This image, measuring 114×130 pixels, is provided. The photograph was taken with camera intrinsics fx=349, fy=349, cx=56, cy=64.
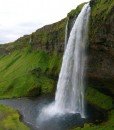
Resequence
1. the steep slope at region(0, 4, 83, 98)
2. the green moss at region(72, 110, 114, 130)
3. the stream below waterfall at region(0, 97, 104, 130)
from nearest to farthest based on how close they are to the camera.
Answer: the green moss at region(72, 110, 114, 130) < the stream below waterfall at region(0, 97, 104, 130) < the steep slope at region(0, 4, 83, 98)

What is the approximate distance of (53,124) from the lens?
2864 inches

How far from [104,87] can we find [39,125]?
26.1m

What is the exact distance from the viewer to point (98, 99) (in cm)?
9162

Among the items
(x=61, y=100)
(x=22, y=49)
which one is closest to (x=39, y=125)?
(x=61, y=100)

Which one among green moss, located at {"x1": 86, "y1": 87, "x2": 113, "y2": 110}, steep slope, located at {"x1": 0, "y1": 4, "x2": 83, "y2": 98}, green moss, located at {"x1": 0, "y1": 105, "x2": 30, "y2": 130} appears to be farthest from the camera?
steep slope, located at {"x1": 0, "y1": 4, "x2": 83, "y2": 98}

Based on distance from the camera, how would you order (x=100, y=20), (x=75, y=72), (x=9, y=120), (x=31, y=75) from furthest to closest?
(x=31, y=75)
(x=75, y=72)
(x=100, y=20)
(x=9, y=120)

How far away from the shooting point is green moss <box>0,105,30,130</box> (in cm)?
7044

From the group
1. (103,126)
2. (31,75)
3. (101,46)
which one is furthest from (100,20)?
(31,75)

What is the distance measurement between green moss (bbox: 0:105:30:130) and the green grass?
2481 centimetres

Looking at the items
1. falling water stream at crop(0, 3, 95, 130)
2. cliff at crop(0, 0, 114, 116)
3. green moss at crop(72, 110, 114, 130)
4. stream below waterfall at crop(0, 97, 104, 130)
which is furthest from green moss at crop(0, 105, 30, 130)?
cliff at crop(0, 0, 114, 116)

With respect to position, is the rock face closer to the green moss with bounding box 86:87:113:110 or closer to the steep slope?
the green moss with bounding box 86:87:113:110

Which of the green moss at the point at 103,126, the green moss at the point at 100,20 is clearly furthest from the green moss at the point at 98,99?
the green moss at the point at 100,20

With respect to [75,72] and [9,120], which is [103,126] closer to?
[9,120]

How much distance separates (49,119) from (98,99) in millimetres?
19447
